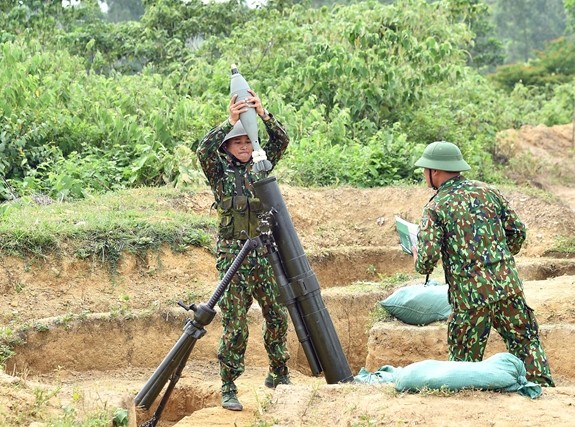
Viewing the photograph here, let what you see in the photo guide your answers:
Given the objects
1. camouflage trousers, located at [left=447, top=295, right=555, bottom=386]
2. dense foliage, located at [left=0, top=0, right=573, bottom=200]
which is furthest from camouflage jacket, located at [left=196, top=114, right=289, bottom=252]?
dense foliage, located at [left=0, top=0, right=573, bottom=200]

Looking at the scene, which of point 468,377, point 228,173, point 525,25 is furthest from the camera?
point 525,25

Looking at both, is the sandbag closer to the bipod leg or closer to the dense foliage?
the bipod leg

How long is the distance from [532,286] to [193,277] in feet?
10.7

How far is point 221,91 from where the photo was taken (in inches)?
683

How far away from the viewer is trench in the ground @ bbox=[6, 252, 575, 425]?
841 centimetres

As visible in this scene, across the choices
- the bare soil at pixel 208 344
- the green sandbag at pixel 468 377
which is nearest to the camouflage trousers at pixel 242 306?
the bare soil at pixel 208 344

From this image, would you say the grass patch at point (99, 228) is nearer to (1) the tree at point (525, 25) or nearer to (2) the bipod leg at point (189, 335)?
(2) the bipod leg at point (189, 335)

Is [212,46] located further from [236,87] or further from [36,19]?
[236,87]

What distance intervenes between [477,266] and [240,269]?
1.60m

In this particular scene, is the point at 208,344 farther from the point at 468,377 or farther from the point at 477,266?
the point at 468,377

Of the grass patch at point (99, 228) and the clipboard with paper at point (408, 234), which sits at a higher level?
the clipboard with paper at point (408, 234)

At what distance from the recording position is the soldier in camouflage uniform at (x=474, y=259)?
6.45m

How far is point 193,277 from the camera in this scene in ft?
33.4

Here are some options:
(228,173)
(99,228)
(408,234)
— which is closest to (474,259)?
(408,234)
